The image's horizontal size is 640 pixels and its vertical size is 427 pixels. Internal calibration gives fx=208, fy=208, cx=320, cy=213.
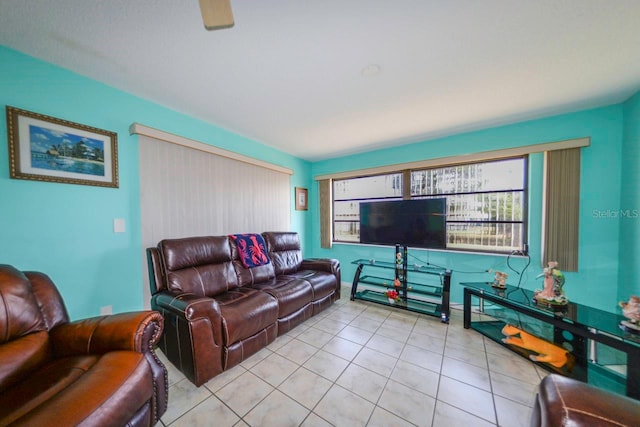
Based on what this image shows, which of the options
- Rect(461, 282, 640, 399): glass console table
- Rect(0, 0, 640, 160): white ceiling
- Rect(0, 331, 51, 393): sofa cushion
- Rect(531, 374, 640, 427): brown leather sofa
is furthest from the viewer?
Rect(461, 282, 640, 399): glass console table

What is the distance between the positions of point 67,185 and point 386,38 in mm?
2674

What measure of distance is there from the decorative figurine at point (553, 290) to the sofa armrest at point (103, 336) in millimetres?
3052

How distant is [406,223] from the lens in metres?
2.80

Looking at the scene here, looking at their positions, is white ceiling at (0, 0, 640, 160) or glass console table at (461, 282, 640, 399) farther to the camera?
glass console table at (461, 282, 640, 399)

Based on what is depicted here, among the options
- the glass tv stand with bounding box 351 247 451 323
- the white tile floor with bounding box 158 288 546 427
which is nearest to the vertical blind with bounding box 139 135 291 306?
the white tile floor with bounding box 158 288 546 427

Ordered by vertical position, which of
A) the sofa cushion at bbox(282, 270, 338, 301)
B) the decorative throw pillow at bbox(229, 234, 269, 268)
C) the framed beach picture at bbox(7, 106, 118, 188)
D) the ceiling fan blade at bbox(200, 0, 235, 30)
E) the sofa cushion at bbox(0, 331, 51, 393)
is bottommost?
the sofa cushion at bbox(282, 270, 338, 301)

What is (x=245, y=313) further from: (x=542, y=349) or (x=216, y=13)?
(x=542, y=349)

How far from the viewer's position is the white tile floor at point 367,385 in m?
1.27

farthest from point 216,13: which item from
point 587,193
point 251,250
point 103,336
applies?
point 587,193

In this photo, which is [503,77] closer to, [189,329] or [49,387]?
[189,329]

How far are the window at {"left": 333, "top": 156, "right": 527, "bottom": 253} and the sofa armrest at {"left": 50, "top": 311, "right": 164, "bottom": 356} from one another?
3338 mm

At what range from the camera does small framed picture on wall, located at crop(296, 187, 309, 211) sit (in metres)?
4.02

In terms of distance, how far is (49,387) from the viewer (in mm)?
886

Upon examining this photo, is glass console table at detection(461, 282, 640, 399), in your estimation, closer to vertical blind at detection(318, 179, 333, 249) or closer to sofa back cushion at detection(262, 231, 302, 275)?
sofa back cushion at detection(262, 231, 302, 275)
